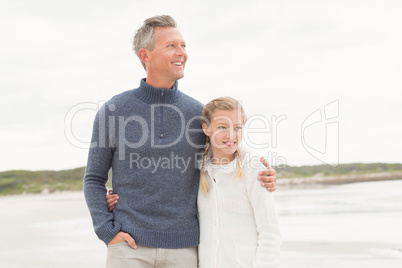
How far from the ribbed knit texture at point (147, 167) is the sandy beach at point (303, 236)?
11.7ft

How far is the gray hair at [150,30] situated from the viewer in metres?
2.64

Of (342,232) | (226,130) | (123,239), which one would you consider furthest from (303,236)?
(123,239)

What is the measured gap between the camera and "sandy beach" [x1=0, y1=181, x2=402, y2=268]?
20.3 ft

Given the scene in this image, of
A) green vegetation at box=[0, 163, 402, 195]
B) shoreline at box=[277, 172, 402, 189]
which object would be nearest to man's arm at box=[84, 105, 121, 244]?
shoreline at box=[277, 172, 402, 189]

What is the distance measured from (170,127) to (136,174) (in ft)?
1.08

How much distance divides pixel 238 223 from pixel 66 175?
70.8ft

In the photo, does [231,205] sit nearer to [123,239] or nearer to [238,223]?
[238,223]

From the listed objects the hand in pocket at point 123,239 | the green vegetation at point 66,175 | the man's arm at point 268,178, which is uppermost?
the man's arm at point 268,178

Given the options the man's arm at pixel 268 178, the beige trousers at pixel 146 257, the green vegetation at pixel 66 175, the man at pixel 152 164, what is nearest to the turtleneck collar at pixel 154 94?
the man at pixel 152 164

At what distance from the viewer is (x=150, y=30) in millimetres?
2656

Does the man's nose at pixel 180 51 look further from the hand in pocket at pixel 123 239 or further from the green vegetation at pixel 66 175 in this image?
the green vegetation at pixel 66 175

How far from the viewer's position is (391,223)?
8.41 metres

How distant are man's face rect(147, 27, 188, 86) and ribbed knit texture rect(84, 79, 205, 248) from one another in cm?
10

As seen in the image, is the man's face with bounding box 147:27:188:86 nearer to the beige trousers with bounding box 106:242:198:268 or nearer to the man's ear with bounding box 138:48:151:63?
the man's ear with bounding box 138:48:151:63
